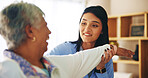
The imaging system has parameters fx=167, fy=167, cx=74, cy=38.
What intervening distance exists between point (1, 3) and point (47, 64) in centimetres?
224

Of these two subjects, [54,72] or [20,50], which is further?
[54,72]

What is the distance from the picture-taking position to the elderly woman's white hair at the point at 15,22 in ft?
2.49

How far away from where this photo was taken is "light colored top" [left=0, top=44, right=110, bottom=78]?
0.71 metres

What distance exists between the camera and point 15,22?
76 cm

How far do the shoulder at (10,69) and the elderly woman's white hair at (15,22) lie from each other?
0.09 meters

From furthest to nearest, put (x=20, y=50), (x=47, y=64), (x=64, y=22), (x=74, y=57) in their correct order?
(x=64, y=22) < (x=74, y=57) < (x=47, y=64) < (x=20, y=50)

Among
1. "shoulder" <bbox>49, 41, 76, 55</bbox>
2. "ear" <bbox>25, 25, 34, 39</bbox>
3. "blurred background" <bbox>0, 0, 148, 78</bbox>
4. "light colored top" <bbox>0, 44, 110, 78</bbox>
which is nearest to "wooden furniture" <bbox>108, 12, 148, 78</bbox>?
"blurred background" <bbox>0, 0, 148, 78</bbox>

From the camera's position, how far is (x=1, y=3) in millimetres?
2760

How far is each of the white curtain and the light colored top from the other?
234 centimetres

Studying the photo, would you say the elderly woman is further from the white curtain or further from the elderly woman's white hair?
the white curtain

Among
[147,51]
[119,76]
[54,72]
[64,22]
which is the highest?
[64,22]

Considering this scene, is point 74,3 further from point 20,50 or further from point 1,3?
point 20,50

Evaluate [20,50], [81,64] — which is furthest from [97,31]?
[20,50]

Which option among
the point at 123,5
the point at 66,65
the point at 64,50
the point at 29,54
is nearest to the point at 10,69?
the point at 29,54
